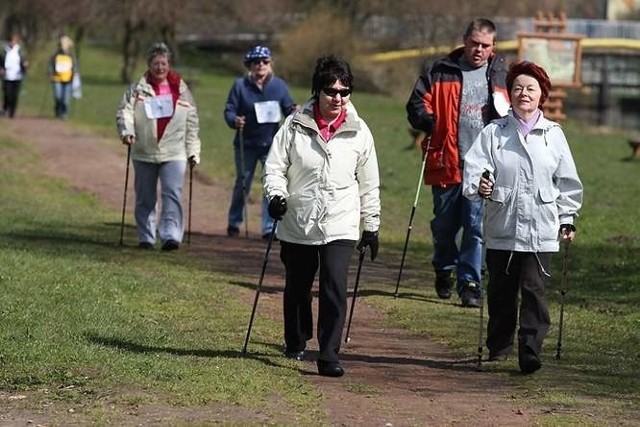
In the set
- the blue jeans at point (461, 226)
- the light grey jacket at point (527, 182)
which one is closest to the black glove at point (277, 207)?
the light grey jacket at point (527, 182)

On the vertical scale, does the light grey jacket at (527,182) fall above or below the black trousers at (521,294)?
above

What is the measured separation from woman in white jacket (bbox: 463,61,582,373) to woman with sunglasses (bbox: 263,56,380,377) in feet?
2.39

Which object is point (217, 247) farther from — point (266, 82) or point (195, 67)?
point (195, 67)

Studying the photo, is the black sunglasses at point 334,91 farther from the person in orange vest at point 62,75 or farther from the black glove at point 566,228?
the person in orange vest at point 62,75

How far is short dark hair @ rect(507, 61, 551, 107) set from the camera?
9906 millimetres

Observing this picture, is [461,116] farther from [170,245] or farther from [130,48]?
[130,48]

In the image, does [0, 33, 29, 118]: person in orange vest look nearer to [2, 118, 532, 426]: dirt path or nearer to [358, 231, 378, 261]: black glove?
[2, 118, 532, 426]: dirt path

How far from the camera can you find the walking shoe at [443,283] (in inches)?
535

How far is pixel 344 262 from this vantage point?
979 cm

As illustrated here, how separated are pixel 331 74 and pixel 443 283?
14.2 ft

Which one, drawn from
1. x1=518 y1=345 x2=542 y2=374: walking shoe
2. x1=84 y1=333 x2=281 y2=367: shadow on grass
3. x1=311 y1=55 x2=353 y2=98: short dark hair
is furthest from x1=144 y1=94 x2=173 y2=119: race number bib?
x1=518 y1=345 x2=542 y2=374: walking shoe

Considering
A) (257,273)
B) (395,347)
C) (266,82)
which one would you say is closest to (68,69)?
(266,82)

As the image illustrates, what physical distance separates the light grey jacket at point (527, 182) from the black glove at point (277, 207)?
4.08 feet

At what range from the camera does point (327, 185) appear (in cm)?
976
